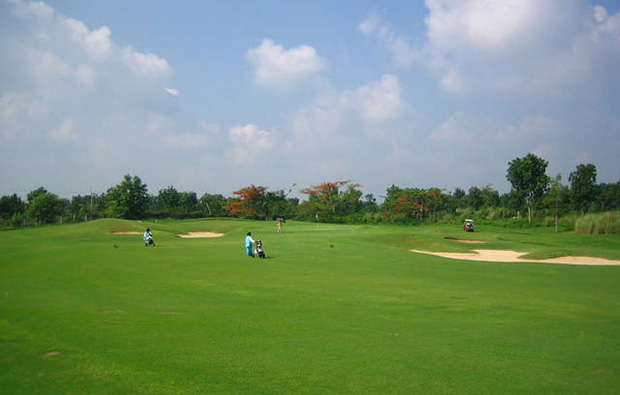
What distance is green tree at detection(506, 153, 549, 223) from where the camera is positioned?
60312 millimetres

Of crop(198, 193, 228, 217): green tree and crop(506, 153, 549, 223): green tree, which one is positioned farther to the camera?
crop(198, 193, 228, 217): green tree

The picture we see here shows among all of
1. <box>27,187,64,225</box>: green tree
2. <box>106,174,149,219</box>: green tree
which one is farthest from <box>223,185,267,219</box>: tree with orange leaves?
<box>27,187,64,225</box>: green tree

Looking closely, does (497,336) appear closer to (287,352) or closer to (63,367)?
(287,352)

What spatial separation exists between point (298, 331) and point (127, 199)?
71.2m

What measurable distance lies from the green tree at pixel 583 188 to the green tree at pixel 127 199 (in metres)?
66.9

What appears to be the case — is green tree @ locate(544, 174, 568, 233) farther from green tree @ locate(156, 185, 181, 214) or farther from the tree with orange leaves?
green tree @ locate(156, 185, 181, 214)

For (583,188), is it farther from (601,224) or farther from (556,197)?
(601,224)

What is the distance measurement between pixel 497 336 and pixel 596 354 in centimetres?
179

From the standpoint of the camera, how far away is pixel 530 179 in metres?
60.5

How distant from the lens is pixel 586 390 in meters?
6.29

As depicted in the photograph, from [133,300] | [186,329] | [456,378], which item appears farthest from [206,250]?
[456,378]

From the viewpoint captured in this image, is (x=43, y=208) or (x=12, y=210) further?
(x=12, y=210)

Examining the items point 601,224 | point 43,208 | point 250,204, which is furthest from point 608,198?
point 43,208

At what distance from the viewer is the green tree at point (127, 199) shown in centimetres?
7312
